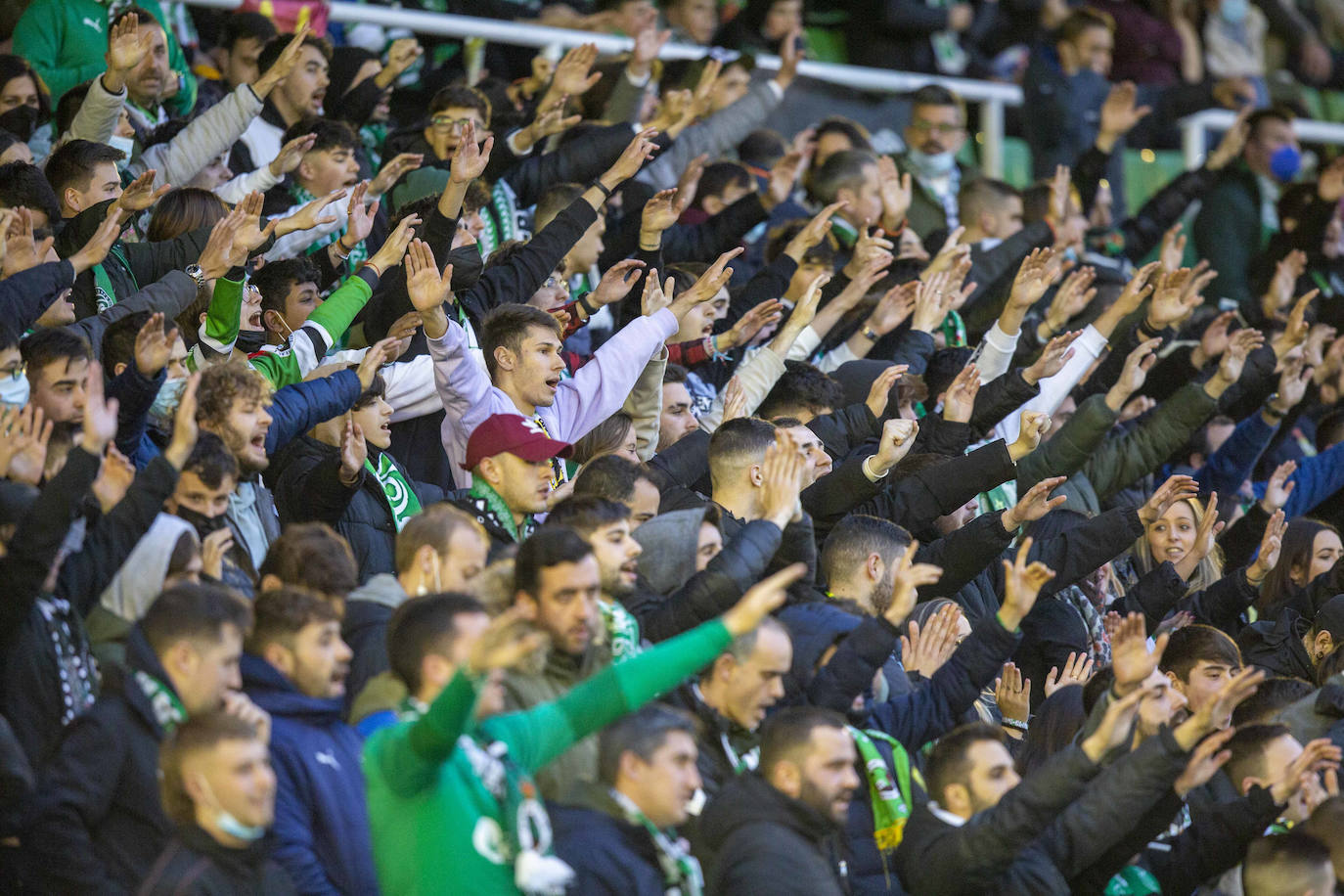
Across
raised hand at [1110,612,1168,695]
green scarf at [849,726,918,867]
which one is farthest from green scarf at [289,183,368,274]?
raised hand at [1110,612,1168,695]

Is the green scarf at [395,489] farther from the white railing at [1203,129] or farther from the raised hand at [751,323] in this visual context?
the white railing at [1203,129]

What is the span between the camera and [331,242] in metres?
7.99

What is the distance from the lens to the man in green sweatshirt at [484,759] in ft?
12.9

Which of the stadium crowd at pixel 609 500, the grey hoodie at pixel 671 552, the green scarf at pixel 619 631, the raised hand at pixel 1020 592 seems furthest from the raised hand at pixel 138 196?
the raised hand at pixel 1020 592

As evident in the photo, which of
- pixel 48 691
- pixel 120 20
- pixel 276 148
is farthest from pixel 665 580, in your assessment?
pixel 276 148

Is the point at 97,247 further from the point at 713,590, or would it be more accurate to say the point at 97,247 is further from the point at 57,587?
the point at 713,590

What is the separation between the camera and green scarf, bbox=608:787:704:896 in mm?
4320

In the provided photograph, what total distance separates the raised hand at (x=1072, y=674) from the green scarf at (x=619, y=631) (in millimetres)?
1753

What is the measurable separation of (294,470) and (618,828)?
217cm

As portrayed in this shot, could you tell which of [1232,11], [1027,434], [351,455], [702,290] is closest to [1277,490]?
[1027,434]

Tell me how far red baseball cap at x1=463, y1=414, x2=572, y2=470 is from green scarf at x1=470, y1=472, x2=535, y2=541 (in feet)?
0.24

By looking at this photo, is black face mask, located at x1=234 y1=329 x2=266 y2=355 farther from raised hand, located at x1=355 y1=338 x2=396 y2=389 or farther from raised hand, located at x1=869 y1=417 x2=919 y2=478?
raised hand, located at x1=869 y1=417 x2=919 y2=478

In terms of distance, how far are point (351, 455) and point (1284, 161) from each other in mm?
7805

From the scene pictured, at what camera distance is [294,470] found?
19.8 feet
